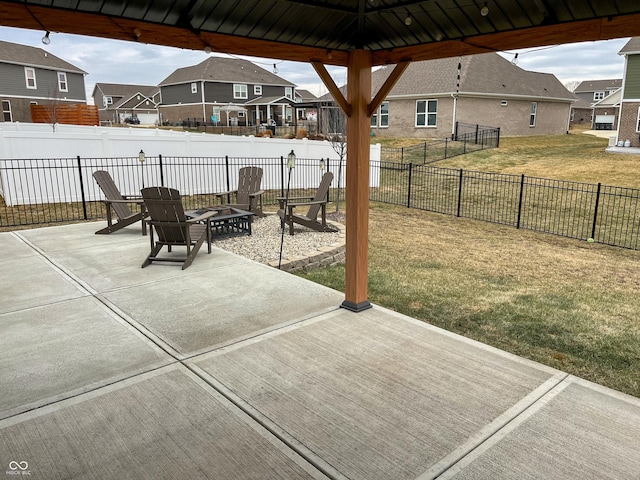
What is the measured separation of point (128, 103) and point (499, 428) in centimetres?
6754

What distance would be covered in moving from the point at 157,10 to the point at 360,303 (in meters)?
3.59

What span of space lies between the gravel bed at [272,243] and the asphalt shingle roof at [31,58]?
34.2 m

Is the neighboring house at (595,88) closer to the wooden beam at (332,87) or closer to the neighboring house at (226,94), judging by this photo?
the neighboring house at (226,94)

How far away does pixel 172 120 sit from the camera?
157 feet

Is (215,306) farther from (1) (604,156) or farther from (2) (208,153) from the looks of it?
(1) (604,156)

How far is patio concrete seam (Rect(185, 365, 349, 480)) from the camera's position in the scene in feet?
9.34

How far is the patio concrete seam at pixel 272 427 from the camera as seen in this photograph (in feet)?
9.34

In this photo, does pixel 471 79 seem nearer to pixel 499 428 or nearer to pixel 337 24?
pixel 337 24

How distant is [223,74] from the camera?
43812mm

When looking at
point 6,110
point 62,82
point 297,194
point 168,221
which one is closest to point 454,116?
point 297,194

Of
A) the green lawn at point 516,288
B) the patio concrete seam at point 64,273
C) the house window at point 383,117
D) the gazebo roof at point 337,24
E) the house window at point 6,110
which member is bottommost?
the green lawn at point 516,288

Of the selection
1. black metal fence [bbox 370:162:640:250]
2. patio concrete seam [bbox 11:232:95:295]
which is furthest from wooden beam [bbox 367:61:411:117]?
black metal fence [bbox 370:162:640:250]

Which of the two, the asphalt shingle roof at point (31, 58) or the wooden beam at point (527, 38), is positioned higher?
the asphalt shingle roof at point (31, 58)

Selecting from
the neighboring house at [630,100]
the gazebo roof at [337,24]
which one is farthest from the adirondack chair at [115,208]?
the neighboring house at [630,100]
